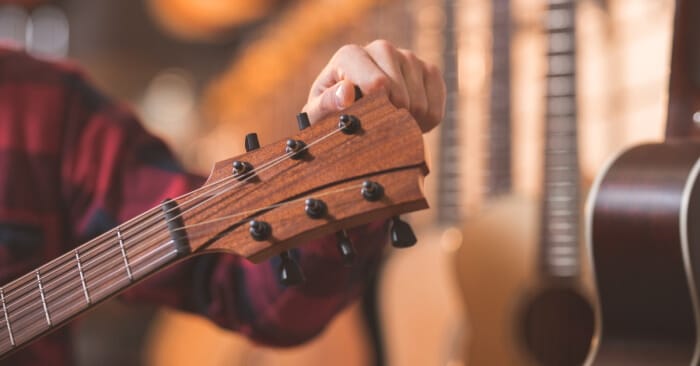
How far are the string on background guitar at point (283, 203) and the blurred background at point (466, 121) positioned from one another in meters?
0.38

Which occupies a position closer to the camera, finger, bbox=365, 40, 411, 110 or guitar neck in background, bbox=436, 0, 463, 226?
finger, bbox=365, 40, 411, 110

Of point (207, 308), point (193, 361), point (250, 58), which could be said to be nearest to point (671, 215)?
point (207, 308)

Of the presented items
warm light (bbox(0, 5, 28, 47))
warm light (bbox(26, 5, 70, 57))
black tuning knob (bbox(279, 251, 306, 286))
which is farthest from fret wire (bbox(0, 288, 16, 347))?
warm light (bbox(0, 5, 28, 47))

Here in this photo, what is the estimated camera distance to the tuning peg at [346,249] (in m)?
0.49

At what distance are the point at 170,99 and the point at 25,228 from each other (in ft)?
10.6

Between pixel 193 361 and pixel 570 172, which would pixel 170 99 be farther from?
pixel 570 172

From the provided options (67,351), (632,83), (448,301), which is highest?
(632,83)

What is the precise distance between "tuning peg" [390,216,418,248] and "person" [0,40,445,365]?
0.62 feet

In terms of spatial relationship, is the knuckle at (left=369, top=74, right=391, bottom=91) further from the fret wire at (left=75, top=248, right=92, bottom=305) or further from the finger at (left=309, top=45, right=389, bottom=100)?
the fret wire at (left=75, top=248, right=92, bottom=305)

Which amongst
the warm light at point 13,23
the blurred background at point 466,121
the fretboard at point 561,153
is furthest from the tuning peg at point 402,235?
the warm light at point 13,23

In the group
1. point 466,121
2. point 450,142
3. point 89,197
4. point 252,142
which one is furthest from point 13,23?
point 252,142

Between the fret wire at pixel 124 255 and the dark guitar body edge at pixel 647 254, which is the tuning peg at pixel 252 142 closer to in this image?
the fret wire at pixel 124 255

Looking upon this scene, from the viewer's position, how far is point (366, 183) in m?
0.49

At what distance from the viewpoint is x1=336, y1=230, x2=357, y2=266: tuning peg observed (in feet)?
1.60
